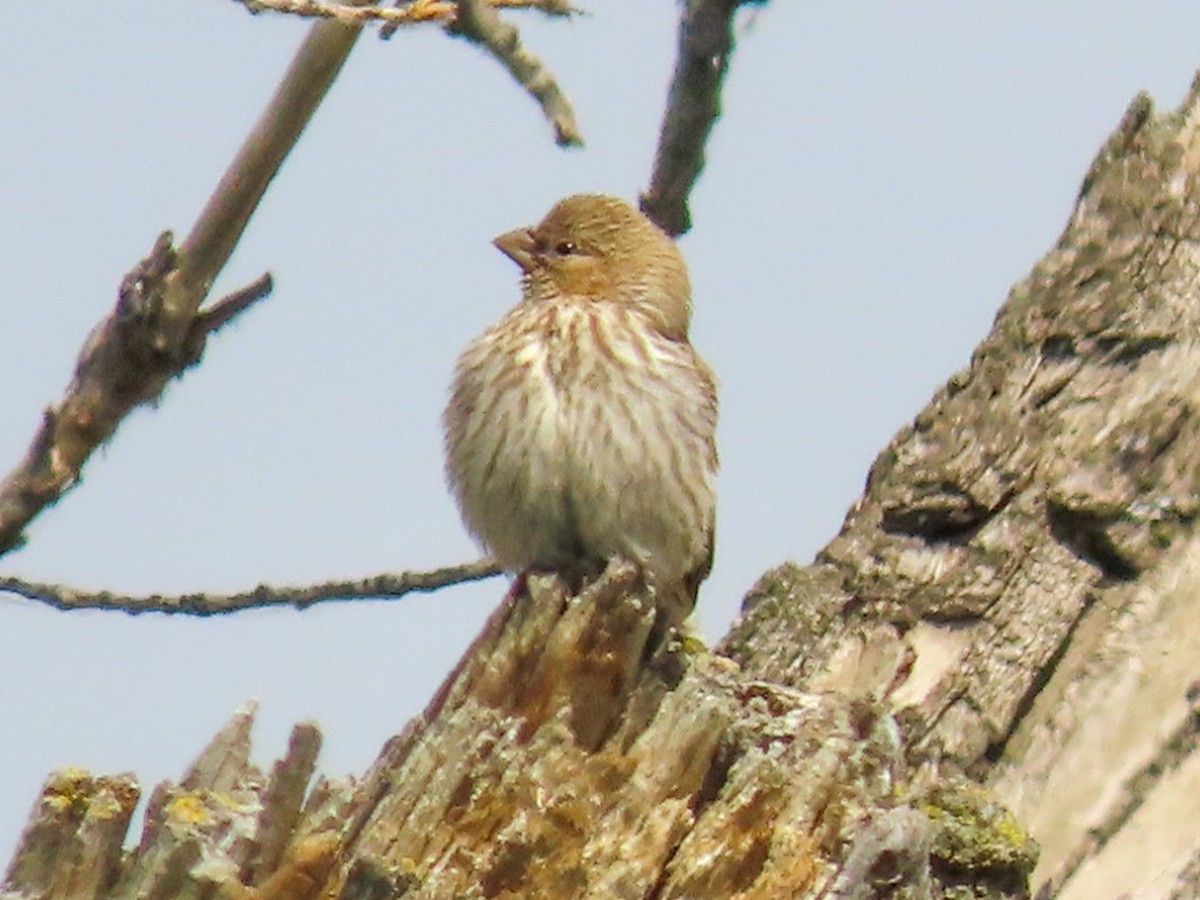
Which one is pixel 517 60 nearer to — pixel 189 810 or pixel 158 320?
pixel 158 320

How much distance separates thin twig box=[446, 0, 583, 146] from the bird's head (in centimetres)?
302

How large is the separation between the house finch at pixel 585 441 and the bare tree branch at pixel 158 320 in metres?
2.33

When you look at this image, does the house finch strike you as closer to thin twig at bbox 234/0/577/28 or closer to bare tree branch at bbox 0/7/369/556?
thin twig at bbox 234/0/577/28

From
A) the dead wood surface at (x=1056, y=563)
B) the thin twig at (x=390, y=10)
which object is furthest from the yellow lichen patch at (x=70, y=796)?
the dead wood surface at (x=1056, y=563)

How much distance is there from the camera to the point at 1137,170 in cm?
732

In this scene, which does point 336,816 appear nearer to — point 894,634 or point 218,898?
point 218,898

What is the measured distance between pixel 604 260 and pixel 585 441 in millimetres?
1108

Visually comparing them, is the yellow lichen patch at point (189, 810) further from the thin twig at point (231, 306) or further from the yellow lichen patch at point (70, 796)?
the thin twig at point (231, 306)

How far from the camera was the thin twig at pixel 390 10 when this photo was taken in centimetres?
416

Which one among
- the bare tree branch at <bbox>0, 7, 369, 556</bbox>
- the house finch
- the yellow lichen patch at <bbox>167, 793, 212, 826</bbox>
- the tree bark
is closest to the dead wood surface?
the tree bark

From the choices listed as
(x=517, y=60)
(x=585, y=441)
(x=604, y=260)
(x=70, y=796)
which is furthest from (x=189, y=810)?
(x=604, y=260)

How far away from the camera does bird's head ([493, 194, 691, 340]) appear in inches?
299

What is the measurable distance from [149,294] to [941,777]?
2.85m

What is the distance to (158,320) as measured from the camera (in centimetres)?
407
